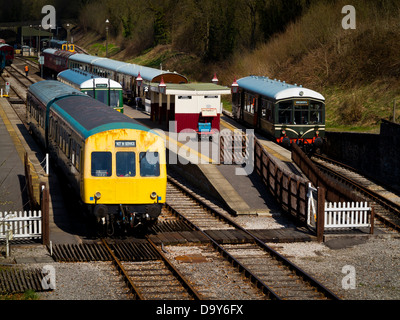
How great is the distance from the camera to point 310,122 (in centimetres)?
3198

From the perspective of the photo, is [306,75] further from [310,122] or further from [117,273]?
[117,273]

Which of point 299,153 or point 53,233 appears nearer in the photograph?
point 53,233

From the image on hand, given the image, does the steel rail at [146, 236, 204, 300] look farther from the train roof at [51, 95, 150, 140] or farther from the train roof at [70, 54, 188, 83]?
the train roof at [70, 54, 188, 83]

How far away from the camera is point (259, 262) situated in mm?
16672

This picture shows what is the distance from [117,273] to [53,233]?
394 centimetres

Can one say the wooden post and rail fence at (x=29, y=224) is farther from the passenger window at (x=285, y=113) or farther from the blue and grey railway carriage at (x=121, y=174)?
the passenger window at (x=285, y=113)

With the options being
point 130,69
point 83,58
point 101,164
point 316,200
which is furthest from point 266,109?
point 83,58

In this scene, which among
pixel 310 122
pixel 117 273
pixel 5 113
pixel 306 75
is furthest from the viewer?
pixel 306 75

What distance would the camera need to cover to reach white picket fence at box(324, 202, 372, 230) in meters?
19.1

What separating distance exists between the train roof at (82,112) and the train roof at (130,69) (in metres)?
11.5

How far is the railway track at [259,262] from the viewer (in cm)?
1446

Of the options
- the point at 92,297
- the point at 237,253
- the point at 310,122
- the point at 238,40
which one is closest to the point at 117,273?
the point at 92,297

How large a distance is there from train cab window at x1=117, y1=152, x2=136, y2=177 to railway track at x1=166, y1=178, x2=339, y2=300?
2690 millimetres

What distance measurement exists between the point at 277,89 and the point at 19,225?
1803cm
